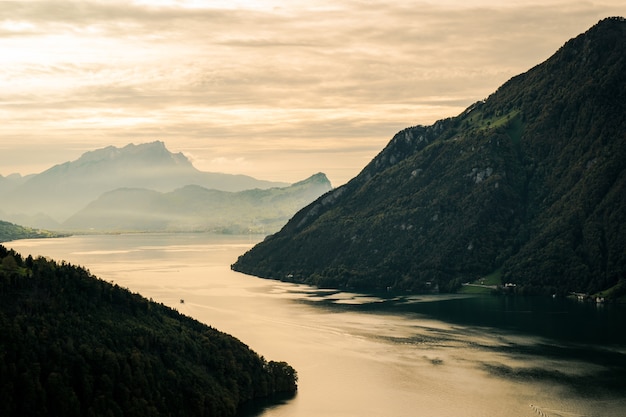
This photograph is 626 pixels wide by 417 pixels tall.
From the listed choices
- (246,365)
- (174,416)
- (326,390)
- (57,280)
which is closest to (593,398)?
(326,390)

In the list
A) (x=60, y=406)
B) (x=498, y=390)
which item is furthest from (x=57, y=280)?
(x=498, y=390)

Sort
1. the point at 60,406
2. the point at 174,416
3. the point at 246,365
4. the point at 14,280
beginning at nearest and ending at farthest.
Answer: the point at 60,406
the point at 174,416
the point at 14,280
the point at 246,365

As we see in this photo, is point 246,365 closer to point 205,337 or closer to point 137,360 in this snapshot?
point 205,337

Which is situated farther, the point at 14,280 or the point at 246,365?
the point at 246,365

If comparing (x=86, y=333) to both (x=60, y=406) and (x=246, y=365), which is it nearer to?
(x=60, y=406)

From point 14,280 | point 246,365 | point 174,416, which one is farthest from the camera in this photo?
point 246,365

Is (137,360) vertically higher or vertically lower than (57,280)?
lower
